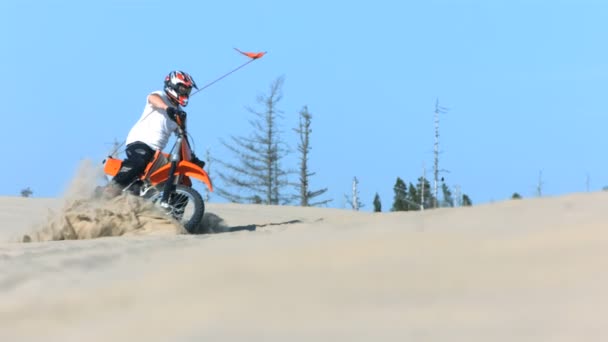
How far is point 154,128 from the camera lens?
8109 mm

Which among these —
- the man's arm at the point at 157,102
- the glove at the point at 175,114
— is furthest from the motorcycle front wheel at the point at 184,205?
the man's arm at the point at 157,102

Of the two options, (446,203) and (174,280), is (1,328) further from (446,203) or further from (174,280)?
(446,203)

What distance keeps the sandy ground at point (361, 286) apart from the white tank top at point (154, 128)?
3.81 metres

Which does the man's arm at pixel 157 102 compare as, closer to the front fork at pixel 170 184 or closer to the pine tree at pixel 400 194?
the front fork at pixel 170 184

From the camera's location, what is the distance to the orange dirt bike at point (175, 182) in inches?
307

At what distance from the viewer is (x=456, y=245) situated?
11.0ft

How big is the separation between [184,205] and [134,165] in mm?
611

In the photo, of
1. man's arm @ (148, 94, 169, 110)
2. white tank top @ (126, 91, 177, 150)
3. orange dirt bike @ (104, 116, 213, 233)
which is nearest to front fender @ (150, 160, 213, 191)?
orange dirt bike @ (104, 116, 213, 233)

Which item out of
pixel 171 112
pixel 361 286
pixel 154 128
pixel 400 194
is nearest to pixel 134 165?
pixel 154 128

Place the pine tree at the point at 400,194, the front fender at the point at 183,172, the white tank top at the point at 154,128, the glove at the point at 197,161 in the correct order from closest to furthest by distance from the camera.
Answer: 1. the front fender at the point at 183,172
2. the white tank top at the point at 154,128
3. the glove at the point at 197,161
4. the pine tree at the point at 400,194

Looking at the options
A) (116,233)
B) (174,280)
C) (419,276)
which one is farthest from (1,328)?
(116,233)

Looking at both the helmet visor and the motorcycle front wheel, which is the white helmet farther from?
the motorcycle front wheel

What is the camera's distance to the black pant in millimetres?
7992

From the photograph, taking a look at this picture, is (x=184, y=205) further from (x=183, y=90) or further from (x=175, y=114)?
(x=183, y=90)
